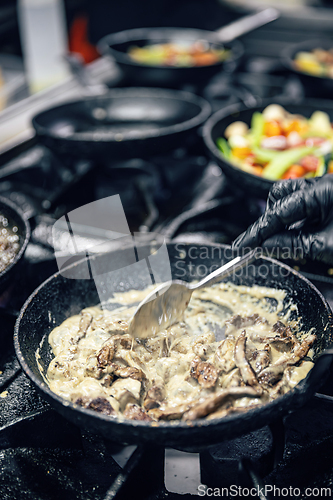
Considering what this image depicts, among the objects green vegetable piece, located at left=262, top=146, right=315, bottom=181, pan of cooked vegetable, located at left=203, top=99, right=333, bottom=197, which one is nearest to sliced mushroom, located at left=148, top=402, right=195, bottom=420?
pan of cooked vegetable, located at left=203, top=99, right=333, bottom=197

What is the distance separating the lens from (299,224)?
4.38 ft

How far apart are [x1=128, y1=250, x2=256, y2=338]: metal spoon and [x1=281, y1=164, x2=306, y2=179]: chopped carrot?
943 millimetres

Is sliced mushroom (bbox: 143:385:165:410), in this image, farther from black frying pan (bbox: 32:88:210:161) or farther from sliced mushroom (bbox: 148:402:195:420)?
black frying pan (bbox: 32:88:210:161)

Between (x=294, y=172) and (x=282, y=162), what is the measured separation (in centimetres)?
9

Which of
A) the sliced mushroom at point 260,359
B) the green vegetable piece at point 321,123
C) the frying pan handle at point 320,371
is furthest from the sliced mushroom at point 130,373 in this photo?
the green vegetable piece at point 321,123

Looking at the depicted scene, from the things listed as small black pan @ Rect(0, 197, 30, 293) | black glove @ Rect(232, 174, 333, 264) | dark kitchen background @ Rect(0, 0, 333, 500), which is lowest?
dark kitchen background @ Rect(0, 0, 333, 500)

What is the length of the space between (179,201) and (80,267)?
1.08m

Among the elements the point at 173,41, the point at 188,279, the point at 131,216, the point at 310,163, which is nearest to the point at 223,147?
the point at 310,163

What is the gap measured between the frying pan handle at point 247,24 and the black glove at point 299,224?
334 centimetres

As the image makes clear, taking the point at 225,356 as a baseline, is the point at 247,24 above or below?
above

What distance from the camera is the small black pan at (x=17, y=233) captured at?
55.7 inches

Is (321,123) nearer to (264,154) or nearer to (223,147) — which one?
(264,154)

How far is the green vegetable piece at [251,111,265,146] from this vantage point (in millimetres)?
2548

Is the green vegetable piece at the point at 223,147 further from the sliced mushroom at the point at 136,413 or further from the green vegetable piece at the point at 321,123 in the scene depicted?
the sliced mushroom at the point at 136,413
